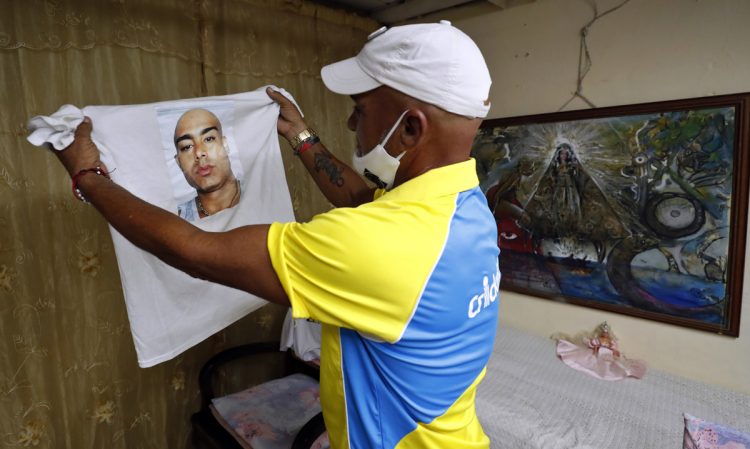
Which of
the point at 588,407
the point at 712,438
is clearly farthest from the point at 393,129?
the point at 588,407

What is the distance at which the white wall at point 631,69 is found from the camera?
1.69m

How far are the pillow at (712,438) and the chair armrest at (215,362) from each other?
1.67 metres

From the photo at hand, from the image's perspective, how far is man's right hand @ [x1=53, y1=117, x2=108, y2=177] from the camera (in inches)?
37.9

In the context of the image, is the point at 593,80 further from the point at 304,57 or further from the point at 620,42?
the point at 304,57

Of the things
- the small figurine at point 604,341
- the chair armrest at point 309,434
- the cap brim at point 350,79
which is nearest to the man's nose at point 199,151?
the cap brim at point 350,79

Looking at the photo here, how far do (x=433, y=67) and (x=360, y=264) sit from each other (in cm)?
39

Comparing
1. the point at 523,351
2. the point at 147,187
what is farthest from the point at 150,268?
the point at 523,351

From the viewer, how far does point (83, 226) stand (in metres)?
1.56

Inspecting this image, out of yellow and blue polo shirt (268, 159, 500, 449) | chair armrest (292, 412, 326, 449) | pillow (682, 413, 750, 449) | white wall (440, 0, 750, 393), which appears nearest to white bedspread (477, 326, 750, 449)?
white wall (440, 0, 750, 393)

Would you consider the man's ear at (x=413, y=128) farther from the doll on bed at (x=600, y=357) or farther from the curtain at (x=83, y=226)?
the doll on bed at (x=600, y=357)

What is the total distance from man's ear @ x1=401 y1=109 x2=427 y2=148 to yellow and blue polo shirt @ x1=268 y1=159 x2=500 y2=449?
8 cm

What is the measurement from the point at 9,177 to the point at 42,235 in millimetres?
220

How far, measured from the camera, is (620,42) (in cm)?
189

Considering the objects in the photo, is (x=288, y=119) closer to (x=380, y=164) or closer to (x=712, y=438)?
(x=380, y=164)
